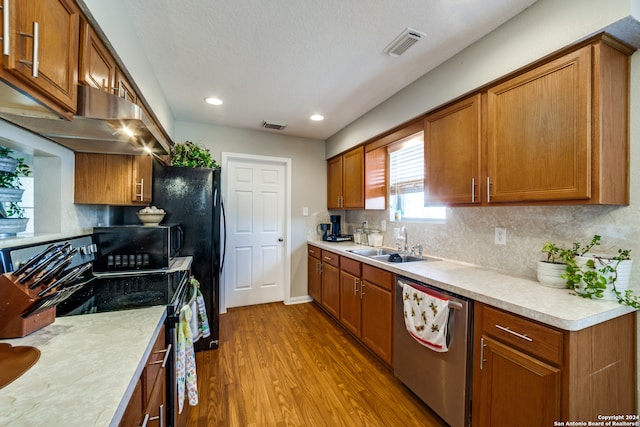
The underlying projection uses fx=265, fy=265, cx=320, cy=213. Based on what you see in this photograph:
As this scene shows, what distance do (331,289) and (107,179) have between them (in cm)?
235

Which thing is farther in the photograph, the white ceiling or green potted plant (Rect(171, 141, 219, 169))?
green potted plant (Rect(171, 141, 219, 169))

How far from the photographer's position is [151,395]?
962 millimetres

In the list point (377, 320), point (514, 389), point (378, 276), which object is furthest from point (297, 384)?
point (514, 389)

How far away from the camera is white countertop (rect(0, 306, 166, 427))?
579mm

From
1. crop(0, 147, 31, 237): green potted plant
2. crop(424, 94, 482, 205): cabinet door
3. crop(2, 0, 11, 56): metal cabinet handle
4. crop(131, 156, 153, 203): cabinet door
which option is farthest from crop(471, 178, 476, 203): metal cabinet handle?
crop(0, 147, 31, 237): green potted plant

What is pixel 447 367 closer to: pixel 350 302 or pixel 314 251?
pixel 350 302

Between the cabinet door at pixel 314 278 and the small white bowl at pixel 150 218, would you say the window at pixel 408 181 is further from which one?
the small white bowl at pixel 150 218

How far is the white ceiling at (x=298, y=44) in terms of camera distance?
4.90ft

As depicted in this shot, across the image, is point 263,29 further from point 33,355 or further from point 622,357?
point 622,357

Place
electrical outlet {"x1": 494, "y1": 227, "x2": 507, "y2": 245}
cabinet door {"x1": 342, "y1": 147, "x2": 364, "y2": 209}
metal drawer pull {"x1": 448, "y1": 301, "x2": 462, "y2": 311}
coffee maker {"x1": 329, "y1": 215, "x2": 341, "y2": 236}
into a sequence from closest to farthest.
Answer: metal drawer pull {"x1": 448, "y1": 301, "x2": 462, "y2": 311}
electrical outlet {"x1": 494, "y1": 227, "x2": 507, "y2": 245}
cabinet door {"x1": 342, "y1": 147, "x2": 364, "y2": 209}
coffee maker {"x1": 329, "y1": 215, "x2": 341, "y2": 236}

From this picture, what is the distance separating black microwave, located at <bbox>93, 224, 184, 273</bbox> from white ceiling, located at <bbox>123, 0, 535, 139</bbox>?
1290 millimetres

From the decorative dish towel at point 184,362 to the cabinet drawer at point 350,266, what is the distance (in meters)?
1.54

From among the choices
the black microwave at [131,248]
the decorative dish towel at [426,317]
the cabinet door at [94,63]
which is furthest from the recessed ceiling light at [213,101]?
the decorative dish towel at [426,317]

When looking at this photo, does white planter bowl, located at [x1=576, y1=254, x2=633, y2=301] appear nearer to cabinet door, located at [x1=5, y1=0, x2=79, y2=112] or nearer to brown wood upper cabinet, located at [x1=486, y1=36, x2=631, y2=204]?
brown wood upper cabinet, located at [x1=486, y1=36, x2=631, y2=204]
